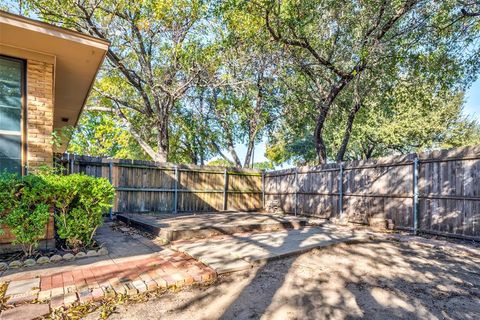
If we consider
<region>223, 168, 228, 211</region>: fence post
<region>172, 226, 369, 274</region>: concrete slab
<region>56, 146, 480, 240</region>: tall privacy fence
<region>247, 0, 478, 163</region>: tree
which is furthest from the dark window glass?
<region>223, 168, 228, 211</region>: fence post

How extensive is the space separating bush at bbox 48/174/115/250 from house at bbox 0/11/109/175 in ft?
2.26

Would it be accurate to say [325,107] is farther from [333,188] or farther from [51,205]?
[51,205]

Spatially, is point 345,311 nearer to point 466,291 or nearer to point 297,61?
point 466,291

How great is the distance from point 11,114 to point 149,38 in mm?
8571

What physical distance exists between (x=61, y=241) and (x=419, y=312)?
453 cm

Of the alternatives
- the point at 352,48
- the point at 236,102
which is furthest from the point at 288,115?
the point at 352,48

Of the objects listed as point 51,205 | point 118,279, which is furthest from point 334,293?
point 51,205

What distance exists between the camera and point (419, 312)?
7.93 feet

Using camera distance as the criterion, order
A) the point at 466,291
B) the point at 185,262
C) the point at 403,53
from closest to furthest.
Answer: the point at 466,291, the point at 185,262, the point at 403,53

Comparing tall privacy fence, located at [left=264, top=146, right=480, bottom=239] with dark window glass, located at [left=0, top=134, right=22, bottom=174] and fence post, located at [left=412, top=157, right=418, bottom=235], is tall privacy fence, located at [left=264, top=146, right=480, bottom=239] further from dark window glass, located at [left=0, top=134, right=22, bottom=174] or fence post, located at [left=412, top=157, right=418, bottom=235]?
dark window glass, located at [left=0, top=134, right=22, bottom=174]

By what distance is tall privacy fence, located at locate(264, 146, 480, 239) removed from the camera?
529cm

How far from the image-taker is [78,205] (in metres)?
3.74

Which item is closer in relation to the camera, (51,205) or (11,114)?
(51,205)

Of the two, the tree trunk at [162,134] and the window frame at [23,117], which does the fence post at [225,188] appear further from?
the window frame at [23,117]
